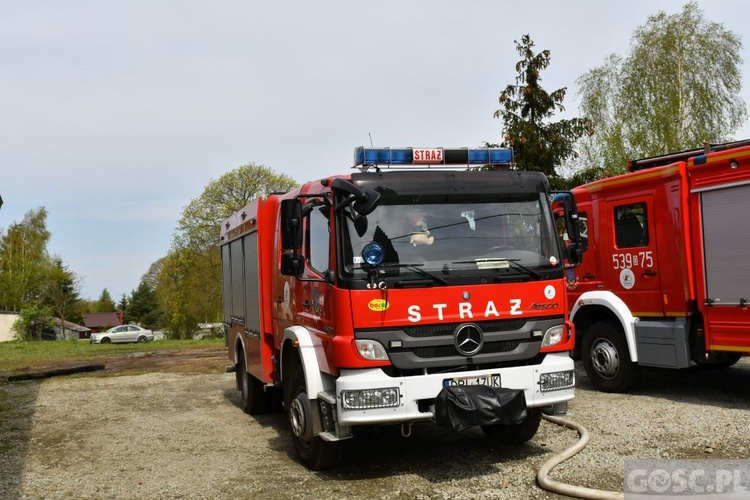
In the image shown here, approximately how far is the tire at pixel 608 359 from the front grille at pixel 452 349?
370 centimetres

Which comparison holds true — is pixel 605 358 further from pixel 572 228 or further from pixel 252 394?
pixel 252 394

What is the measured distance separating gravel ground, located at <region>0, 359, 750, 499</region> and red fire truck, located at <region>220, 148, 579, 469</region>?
0.46 metres

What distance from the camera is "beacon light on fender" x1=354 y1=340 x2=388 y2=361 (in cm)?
542

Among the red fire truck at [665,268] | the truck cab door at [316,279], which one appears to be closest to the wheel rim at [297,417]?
the truck cab door at [316,279]

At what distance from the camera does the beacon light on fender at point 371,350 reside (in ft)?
17.8

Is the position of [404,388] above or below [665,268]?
below

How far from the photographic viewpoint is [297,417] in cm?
630

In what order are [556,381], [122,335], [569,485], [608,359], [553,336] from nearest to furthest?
[569,485] → [556,381] → [553,336] → [608,359] → [122,335]

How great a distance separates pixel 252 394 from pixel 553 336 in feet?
15.3

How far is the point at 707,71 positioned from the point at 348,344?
26584mm

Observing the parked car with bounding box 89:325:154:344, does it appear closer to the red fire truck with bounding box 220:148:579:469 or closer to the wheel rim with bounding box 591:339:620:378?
the wheel rim with bounding box 591:339:620:378

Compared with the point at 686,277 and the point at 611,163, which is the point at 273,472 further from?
the point at 611,163

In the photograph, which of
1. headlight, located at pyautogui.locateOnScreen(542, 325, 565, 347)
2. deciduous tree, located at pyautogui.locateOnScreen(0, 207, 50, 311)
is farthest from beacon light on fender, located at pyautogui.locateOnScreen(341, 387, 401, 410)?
deciduous tree, located at pyautogui.locateOnScreen(0, 207, 50, 311)

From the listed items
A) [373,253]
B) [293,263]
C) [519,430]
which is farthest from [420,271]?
[519,430]
